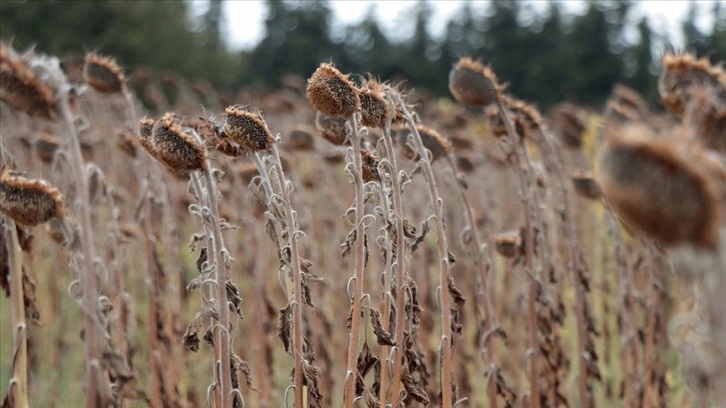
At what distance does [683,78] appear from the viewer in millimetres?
1994

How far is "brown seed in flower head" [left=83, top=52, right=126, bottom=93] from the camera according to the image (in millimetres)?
2936

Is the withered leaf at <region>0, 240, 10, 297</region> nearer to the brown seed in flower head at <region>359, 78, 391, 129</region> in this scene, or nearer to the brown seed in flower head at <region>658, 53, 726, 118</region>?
the brown seed in flower head at <region>359, 78, 391, 129</region>

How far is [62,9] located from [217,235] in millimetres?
18562

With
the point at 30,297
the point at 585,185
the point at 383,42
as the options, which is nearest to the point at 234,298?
the point at 30,297

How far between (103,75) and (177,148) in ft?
3.84

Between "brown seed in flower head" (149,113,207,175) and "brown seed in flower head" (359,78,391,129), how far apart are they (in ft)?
1.30

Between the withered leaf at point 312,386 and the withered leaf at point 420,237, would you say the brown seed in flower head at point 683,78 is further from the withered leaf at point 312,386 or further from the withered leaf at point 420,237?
the withered leaf at point 312,386

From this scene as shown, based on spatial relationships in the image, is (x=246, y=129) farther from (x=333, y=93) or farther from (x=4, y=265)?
(x=4, y=265)

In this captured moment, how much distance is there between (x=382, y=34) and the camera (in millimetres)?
33531

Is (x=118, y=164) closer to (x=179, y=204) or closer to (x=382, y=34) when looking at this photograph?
(x=179, y=204)

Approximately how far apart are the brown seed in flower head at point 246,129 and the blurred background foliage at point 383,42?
1648 cm

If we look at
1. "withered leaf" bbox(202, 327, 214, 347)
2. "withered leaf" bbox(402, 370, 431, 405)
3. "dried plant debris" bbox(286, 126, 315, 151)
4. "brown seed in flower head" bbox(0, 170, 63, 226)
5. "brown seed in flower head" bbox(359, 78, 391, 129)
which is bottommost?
"withered leaf" bbox(402, 370, 431, 405)

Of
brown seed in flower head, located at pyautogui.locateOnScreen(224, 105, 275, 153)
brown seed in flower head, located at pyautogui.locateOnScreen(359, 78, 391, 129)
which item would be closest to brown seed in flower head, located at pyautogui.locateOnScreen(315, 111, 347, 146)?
brown seed in flower head, located at pyautogui.locateOnScreen(359, 78, 391, 129)

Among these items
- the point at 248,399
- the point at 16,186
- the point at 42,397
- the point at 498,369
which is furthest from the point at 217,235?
the point at 42,397
